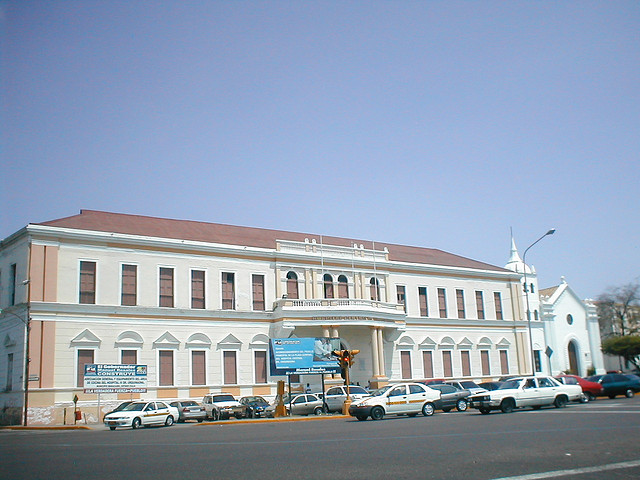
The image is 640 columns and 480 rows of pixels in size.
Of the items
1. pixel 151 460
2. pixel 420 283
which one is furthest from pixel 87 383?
pixel 420 283

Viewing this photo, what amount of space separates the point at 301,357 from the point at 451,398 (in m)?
9.17

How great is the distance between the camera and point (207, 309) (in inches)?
1714

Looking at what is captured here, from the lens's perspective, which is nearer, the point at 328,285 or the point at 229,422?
the point at 229,422

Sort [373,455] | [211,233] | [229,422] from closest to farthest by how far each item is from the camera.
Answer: [373,455], [229,422], [211,233]

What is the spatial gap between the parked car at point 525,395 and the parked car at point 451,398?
15.1ft

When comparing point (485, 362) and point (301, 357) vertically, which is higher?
point (301, 357)

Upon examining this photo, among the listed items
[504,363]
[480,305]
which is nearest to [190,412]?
[480,305]

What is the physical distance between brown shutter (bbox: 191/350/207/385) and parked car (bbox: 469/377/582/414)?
2079 cm

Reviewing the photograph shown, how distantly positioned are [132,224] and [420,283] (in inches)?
959

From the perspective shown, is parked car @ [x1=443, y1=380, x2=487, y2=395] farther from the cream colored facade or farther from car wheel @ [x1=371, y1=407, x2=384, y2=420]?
the cream colored facade

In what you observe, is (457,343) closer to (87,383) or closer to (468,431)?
(87,383)

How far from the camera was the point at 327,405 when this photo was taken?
34906 millimetres

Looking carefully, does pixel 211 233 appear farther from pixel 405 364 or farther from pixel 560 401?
pixel 560 401

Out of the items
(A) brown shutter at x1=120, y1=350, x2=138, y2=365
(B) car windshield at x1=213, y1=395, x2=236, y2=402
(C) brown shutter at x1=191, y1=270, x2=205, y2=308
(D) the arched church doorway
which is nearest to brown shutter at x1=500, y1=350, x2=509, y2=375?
(D) the arched church doorway
